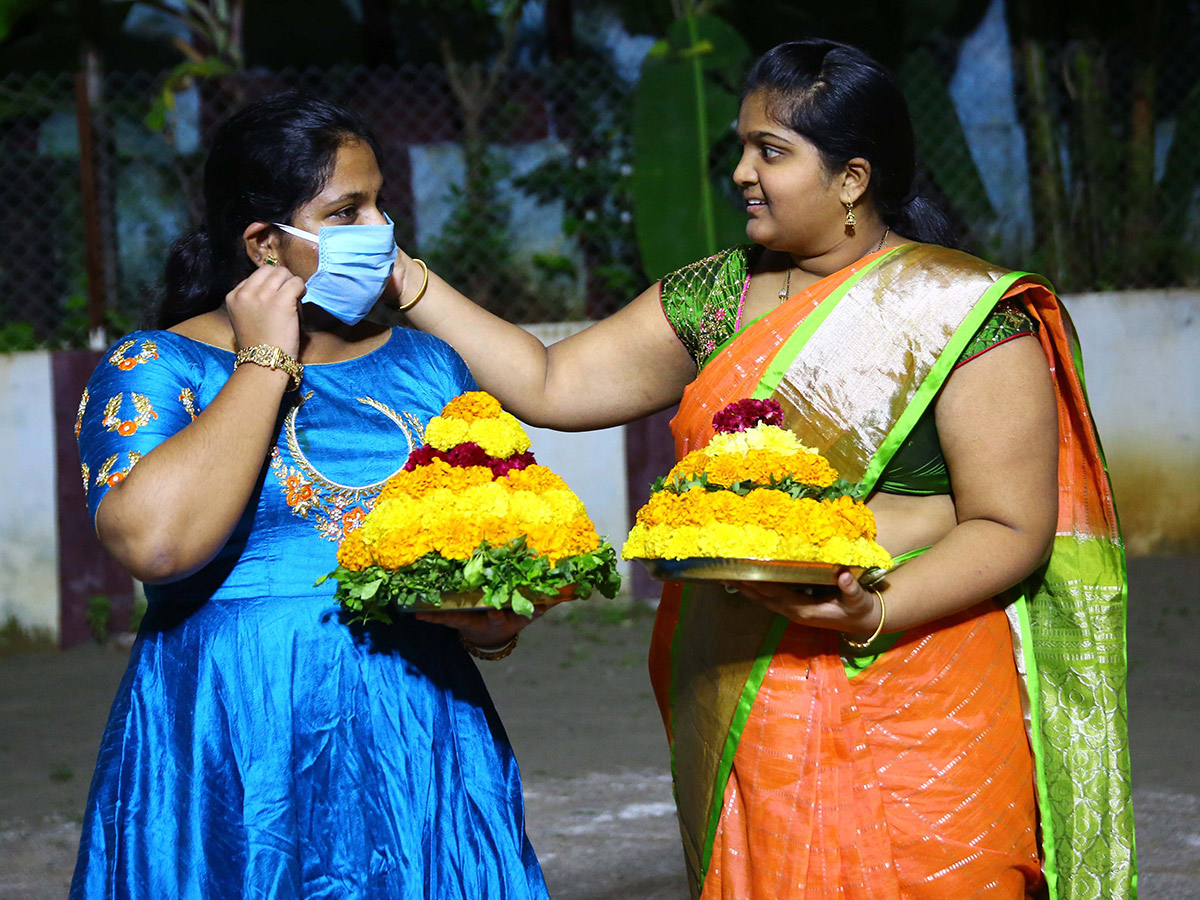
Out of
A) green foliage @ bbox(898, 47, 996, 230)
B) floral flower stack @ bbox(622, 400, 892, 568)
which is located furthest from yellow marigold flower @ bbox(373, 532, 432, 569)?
green foliage @ bbox(898, 47, 996, 230)

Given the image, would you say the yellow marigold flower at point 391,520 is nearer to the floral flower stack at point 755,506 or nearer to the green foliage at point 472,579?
the green foliage at point 472,579

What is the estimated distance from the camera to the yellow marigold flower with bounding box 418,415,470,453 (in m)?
2.04

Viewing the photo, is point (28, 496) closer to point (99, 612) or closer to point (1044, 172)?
point (99, 612)

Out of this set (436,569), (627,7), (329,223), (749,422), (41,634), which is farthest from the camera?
(627,7)

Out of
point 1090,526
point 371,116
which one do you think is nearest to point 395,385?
point 1090,526

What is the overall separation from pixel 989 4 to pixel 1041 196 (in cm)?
181

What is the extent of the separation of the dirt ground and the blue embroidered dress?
6.26ft

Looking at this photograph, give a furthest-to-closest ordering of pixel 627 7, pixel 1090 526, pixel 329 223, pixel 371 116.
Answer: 1. pixel 627 7
2. pixel 371 116
3. pixel 1090 526
4. pixel 329 223

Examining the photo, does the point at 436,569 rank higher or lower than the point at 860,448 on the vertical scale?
lower

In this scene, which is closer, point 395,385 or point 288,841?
point 288,841

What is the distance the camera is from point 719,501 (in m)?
1.98

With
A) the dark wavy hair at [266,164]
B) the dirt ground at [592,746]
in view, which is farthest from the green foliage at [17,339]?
the dark wavy hair at [266,164]

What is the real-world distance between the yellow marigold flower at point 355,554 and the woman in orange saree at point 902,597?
0.75 meters

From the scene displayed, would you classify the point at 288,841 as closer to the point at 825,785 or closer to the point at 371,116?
the point at 825,785
